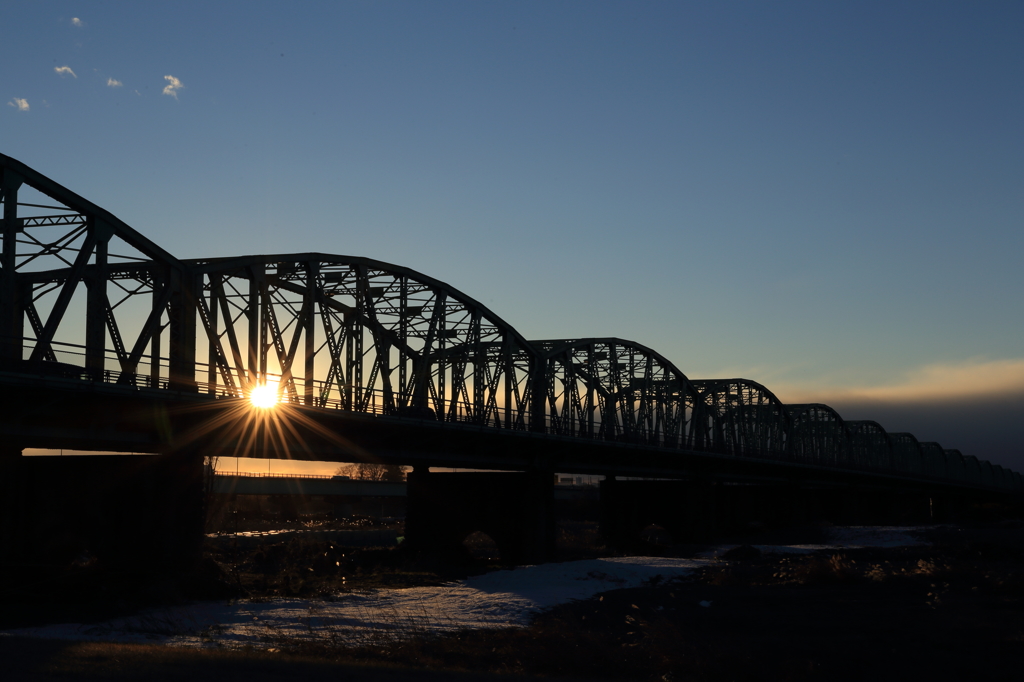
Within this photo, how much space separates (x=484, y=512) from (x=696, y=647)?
136ft

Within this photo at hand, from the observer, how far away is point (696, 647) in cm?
1698

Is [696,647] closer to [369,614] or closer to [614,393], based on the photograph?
[369,614]

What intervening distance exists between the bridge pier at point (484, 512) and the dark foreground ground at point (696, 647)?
92.5 feet

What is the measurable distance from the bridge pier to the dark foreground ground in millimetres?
28200

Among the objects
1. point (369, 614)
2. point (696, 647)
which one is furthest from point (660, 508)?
point (696, 647)

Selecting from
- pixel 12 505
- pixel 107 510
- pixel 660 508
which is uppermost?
pixel 12 505

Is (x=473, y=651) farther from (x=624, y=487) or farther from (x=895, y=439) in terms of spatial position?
(x=895, y=439)

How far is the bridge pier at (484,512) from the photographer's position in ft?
187

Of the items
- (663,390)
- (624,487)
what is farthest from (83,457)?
(663,390)

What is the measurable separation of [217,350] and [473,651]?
968 inches

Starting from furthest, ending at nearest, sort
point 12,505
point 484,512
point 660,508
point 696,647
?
1. point 660,508
2. point 484,512
3. point 12,505
4. point 696,647

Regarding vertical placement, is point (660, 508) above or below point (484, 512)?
below

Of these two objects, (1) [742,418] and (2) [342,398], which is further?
(1) [742,418]

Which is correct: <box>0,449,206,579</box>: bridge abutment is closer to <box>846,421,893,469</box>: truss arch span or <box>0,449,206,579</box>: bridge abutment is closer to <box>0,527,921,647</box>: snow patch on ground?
<box>0,527,921,647</box>: snow patch on ground
